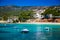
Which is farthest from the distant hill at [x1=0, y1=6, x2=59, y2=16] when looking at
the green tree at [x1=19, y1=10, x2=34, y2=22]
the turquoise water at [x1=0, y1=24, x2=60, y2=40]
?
the turquoise water at [x1=0, y1=24, x2=60, y2=40]

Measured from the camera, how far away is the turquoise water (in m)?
2.57

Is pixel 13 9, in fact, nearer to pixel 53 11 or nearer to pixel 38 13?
pixel 38 13

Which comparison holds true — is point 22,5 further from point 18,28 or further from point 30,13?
point 18,28

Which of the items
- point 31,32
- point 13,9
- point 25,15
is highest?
point 13,9

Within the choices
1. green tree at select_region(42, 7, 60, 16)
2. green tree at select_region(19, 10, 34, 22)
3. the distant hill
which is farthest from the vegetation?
green tree at select_region(19, 10, 34, 22)

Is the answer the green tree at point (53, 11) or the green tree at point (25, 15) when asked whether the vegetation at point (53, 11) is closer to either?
the green tree at point (53, 11)

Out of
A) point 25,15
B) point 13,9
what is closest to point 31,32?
point 25,15

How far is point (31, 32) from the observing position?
2.61 m

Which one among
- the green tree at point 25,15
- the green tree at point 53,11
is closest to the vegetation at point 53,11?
the green tree at point 53,11

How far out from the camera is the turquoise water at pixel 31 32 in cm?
257

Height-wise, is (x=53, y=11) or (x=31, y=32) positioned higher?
(x=53, y=11)

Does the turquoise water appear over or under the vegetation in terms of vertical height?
under

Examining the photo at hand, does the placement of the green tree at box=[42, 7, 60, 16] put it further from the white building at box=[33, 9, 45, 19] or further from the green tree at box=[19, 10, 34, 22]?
the green tree at box=[19, 10, 34, 22]

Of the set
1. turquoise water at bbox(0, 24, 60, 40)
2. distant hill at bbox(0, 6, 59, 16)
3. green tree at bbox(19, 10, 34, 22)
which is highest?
distant hill at bbox(0, 6, 59, 16)
